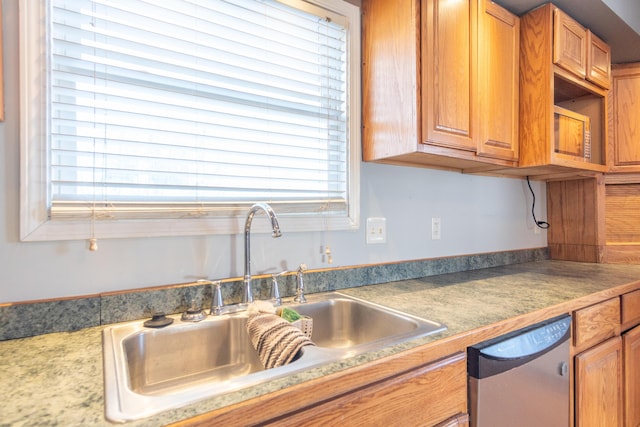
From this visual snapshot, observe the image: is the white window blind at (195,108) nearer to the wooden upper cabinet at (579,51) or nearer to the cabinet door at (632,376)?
the wooden upper cabinet at (579,51)

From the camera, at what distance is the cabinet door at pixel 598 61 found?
179 cm

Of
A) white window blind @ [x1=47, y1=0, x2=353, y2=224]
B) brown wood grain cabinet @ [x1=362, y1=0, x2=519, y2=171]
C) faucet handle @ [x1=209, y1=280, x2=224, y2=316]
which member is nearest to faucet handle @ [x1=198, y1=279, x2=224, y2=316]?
faucet handle @ [x1=209, y1=280, x2=224, y2=316]

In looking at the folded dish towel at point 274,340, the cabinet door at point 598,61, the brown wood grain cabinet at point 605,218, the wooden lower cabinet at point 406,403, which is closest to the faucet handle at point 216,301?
the folded dish towel at point 274,340

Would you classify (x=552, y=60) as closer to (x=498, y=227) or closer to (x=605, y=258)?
(x=498, y=227)

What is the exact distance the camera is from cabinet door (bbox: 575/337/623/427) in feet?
4.05

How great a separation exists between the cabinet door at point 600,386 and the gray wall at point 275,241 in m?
0.70

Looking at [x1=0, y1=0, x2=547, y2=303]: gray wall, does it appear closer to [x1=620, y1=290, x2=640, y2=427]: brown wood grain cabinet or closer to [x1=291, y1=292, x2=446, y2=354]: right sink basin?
[x1=291, y1=292, x2=446, y2=354]: right sink basin

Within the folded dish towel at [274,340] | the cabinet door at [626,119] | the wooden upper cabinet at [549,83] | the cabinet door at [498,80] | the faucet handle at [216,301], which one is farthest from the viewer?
the cabinet door at [626,119]

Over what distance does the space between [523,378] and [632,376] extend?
98cm

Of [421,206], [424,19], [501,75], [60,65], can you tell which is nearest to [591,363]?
[421,206]

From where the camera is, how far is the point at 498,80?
1.53 metres

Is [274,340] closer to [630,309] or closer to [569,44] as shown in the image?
[630,309]

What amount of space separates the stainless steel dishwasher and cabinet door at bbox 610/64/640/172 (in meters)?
1.48

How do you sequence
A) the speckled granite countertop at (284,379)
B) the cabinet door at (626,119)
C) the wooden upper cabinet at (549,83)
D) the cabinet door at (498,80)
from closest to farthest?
the speckled granite countertop at (284,379)
the cabinet door at (498,80)
the wooden upper cabinet at (549,83)
the cabinet door at (626,119)
